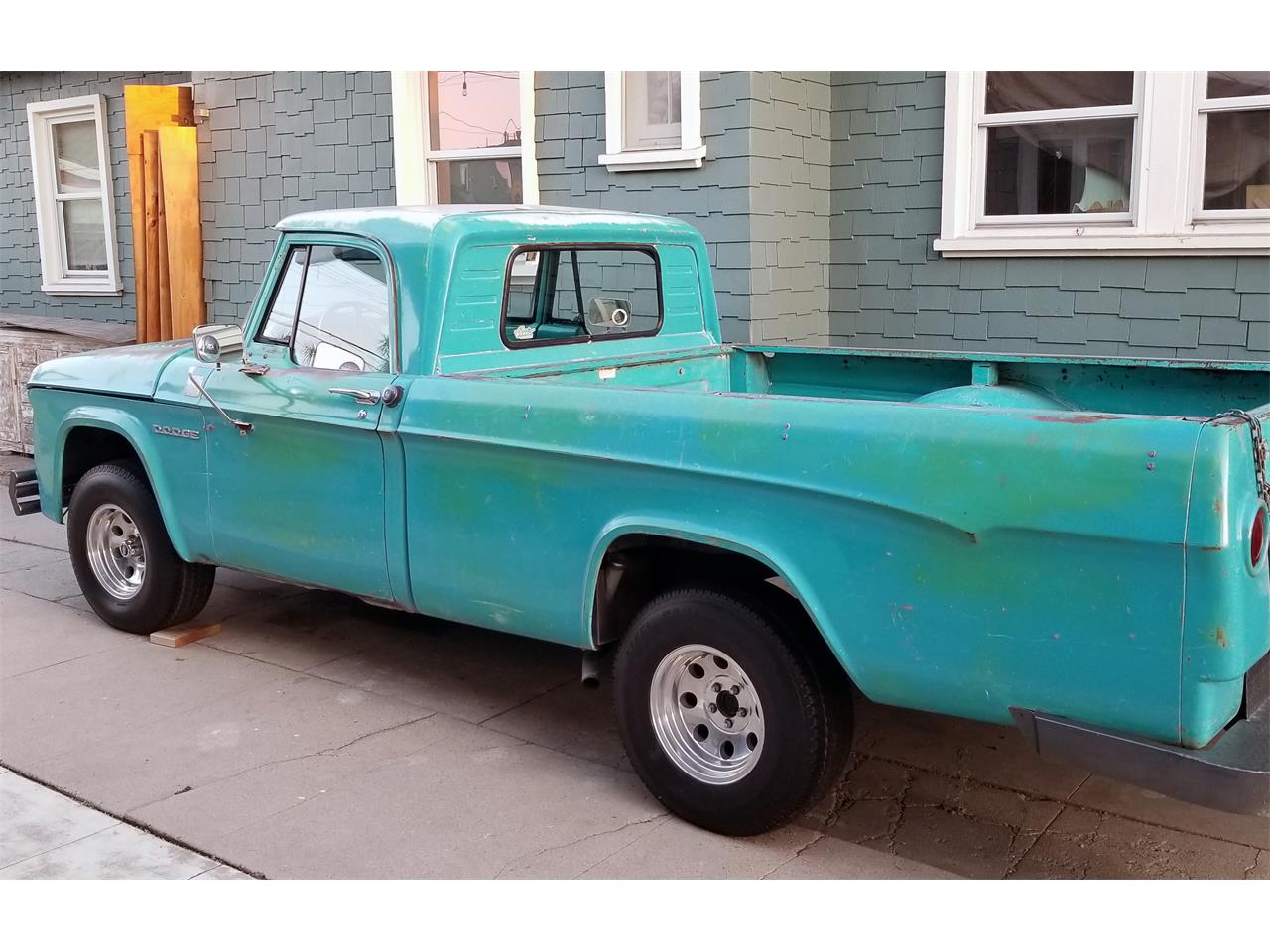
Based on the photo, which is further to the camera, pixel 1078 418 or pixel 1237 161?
pixel 1237 161

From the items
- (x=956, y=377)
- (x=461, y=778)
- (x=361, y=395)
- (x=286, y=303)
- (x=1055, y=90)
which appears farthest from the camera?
(x=1055, y=90)

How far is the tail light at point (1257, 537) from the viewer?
281cm

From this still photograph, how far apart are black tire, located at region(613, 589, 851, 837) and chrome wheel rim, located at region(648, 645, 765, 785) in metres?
0.02

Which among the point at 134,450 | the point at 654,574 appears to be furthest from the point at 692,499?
the point at 134,450

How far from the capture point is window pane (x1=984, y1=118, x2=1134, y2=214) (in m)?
6.99

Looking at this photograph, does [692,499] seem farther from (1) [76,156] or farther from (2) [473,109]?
(1) [76,156]

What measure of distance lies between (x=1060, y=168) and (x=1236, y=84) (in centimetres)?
99

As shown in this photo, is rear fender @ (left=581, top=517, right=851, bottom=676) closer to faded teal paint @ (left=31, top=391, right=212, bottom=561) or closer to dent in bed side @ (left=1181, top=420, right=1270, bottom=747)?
dent in bed side @ (left=1181, top=420, right=1270, bottom=747)

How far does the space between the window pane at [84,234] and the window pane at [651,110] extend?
6.48 m

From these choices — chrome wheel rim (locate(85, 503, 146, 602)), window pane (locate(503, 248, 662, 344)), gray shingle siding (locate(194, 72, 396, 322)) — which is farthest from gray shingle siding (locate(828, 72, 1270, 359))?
chrome wheel rim (locate(85, 503, 146, 602))

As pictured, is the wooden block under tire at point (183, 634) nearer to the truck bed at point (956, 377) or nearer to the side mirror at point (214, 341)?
the side mirror at point (214, 341)

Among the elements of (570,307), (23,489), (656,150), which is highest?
(656,150)

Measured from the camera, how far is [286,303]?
15.9 feet

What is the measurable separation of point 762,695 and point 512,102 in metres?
6.21
